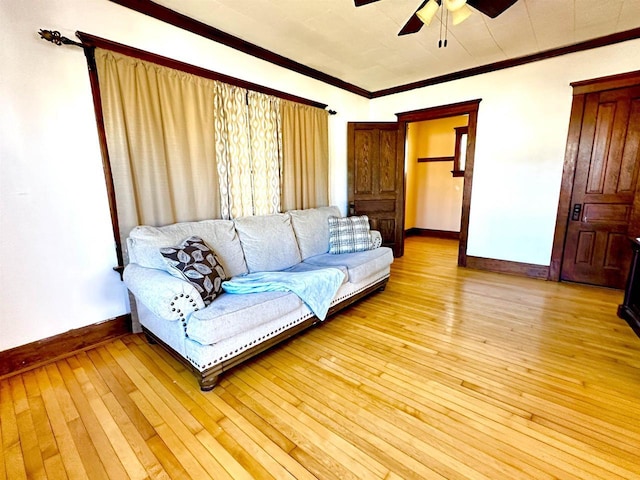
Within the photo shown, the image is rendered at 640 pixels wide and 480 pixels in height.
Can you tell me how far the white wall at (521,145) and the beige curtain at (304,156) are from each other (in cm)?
180

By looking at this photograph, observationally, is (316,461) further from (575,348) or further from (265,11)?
(265,11)

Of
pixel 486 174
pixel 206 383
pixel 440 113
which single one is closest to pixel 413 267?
pixel 486 174

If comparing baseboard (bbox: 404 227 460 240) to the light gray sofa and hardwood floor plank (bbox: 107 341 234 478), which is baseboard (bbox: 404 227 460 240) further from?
hardwood floor plank (bbox: 107 341 234 478)

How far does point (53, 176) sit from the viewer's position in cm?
212

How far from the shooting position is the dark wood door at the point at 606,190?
3.20m

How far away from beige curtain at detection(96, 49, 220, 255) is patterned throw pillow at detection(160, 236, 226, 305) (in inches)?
23.7

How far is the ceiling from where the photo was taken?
2480 mm

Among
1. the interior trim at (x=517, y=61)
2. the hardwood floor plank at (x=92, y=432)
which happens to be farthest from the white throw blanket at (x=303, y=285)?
the interior trim at (x=517, y=61)

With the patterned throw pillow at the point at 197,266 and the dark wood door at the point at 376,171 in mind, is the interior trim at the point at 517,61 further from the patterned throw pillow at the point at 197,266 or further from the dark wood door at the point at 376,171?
the patterned throw pillow at the point at 197,266

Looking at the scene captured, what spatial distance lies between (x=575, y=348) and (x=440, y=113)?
3385 millimetres

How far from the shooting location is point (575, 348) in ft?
7.41

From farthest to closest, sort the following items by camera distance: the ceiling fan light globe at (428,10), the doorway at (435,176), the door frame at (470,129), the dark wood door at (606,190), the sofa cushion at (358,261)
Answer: the doorway at (435,176) < the door frame at (470,129) < the dark wood door at (606,190) < the sofa cushion at (358,261) < the ceiling fan light globe at (428,10)

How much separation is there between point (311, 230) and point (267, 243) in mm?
668

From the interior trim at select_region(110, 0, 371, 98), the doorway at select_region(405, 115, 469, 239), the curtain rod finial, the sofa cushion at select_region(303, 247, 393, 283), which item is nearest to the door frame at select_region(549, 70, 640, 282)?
the sofa cushion at select_region(303, 247, 393, 283)
